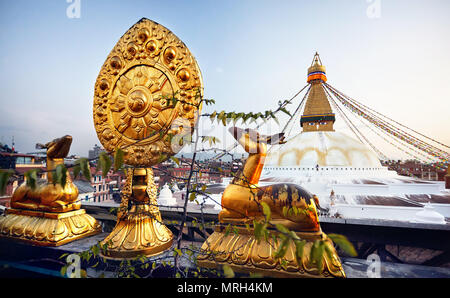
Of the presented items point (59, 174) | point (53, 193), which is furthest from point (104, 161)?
point (53, 193)

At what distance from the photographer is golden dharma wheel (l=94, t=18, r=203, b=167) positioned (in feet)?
5.34

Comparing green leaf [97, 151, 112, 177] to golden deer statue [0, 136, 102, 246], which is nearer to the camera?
green leaf [97, 151, 112, 177]

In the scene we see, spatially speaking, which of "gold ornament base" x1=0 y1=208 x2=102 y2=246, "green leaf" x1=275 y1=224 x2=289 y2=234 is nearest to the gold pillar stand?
"gold ornament base" x1=0 y1=208 x2=102 y2=246

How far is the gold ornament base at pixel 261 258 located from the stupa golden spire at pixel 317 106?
14344 millimetres

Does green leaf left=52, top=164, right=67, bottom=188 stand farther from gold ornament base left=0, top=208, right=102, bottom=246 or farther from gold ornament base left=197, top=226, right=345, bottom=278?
gold ornament base left=0, top=208, right=102, bottom=246

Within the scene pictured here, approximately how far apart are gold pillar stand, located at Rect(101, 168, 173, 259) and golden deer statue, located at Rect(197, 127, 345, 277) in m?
0.46

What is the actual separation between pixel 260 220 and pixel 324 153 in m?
11.5

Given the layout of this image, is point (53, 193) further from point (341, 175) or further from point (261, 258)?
point (341, 175)

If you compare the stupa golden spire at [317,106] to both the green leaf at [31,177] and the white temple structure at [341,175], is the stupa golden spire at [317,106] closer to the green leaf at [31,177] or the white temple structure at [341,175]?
the white temple structure at [341,175]

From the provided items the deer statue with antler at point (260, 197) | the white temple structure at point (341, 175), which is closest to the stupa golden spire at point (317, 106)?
the white temple structure at point (341, 175)

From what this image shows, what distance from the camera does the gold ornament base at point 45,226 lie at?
168cm

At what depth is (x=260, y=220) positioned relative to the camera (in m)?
1.24

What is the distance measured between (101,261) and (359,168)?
11.9 metres
